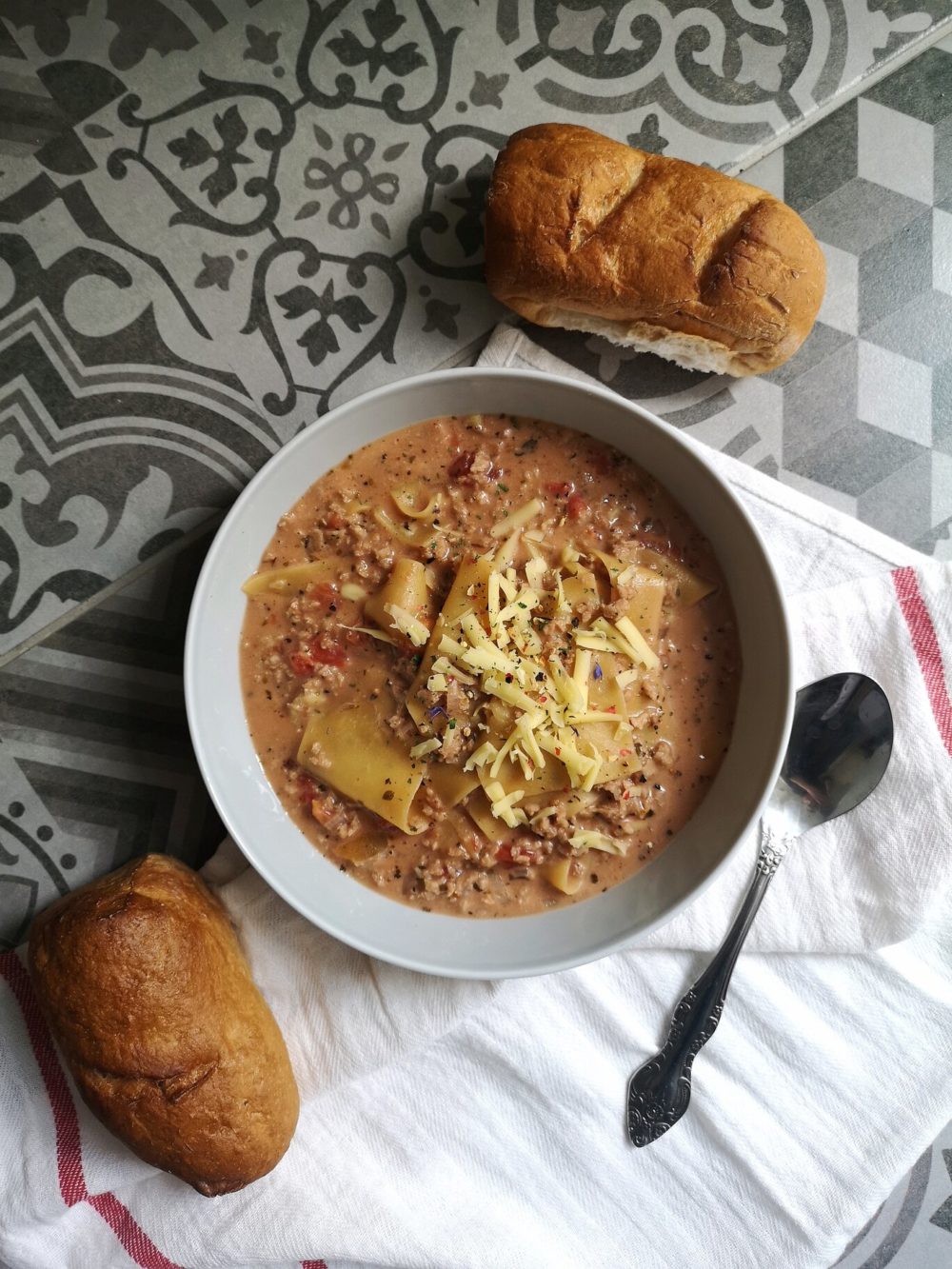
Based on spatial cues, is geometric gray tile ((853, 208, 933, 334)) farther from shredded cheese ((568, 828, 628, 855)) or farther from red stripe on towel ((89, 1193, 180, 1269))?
red stripe on towel ((89, 1193, 180, 1269))

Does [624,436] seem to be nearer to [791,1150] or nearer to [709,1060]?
[709,1060]

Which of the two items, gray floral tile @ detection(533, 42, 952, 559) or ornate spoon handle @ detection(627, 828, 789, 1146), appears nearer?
ornate spoon handle @ detection(627, 828, 789, 1146)

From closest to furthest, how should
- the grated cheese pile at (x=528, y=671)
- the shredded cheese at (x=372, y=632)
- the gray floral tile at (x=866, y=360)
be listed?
the grated cheese pile at (x=528, y=671), the shredded cheese at (x=372, y=632), the gray floral tile at (x=866, y=360)

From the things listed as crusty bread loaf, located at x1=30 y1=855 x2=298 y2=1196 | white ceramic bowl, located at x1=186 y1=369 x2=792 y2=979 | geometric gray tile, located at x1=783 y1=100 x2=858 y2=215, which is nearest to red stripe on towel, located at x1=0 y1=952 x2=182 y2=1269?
crusty bread loaf, located at x1=30 y1=855 x2=298 y2=1196

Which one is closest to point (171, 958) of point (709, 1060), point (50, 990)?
point (50, 990)

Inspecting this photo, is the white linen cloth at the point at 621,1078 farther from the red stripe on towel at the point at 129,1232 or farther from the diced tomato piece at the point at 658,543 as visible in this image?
the diced tomato piece at the point at 658,543

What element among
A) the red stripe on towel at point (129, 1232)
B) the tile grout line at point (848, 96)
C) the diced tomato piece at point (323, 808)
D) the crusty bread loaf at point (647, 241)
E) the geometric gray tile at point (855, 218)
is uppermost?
the tile grout line at point (848, 96)

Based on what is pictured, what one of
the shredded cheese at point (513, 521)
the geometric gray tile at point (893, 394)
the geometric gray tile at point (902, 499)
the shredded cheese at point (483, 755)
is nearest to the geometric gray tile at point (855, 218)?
the geometric gray tile at point (893, 394)
